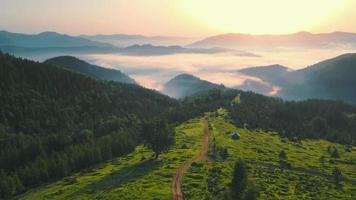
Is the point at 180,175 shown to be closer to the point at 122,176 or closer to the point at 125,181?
the point at 125,181

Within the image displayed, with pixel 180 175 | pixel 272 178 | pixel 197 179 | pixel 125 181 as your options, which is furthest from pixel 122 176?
pixel 272 178

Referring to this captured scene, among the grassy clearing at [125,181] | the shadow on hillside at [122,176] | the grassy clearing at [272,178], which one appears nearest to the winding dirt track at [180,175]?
the grassy clearing at [125,181]

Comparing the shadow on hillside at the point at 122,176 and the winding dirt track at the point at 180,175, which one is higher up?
the winding dirt track at the point at 180,175

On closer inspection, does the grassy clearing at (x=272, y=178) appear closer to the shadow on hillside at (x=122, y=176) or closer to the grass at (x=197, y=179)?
the grass at (x=197, y=179)

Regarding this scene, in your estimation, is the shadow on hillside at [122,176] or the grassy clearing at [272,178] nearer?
the grassy clearing at [272,178]

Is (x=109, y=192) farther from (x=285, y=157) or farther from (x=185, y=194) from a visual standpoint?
(x=285, y=157)

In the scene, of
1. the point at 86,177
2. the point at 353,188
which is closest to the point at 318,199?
the point at 353,188

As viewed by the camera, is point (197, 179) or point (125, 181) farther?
point (125, 181)

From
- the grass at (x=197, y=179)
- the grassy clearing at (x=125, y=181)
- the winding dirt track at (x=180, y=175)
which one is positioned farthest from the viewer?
the grass at (x=197, y=179)
